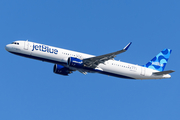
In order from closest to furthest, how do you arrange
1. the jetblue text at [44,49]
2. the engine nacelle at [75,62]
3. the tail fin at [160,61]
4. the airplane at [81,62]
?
the engine nacelle at [75,62] → the airplane at [81,62] → the jetblue text at [44,49] → the tail fin at [160,61]

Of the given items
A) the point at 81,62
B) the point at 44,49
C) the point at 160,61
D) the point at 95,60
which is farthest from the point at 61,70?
the point at 160,61

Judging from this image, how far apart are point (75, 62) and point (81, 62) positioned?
1.32 meters

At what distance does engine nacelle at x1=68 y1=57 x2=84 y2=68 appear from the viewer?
51.9 m

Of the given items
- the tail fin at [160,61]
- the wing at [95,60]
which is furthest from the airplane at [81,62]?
the tail fin at [160,61]

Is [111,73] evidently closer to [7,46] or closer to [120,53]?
[120,53]

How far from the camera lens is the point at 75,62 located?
52.2m

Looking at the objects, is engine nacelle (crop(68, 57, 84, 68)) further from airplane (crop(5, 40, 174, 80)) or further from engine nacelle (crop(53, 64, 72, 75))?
engine nacelle (crop(53, 64, 72, 75))

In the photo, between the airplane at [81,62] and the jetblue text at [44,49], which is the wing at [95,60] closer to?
the airplane at [81,62]

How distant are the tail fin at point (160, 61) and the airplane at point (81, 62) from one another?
213cm

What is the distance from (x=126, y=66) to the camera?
57375 mm

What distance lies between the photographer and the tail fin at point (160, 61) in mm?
62219

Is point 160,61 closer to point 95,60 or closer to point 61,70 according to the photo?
point 95,60

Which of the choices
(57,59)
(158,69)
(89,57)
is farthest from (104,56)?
(158,69)

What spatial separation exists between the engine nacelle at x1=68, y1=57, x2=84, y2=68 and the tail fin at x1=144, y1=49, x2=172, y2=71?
17320 mm
